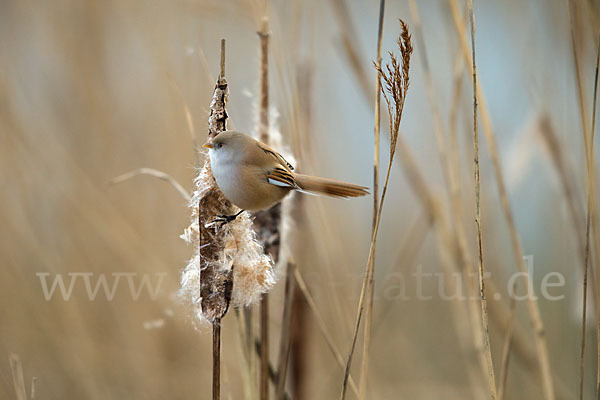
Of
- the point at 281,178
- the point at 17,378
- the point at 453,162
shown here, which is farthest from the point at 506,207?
the point at 17,378

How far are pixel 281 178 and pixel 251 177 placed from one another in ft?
0.21

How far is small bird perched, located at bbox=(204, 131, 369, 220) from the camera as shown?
807 mm

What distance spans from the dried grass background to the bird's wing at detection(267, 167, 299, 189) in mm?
303

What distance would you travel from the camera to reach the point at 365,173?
221 cm

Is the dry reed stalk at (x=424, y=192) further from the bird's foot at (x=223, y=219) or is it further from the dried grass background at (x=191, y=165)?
the bird's foot at (x=223, y=219)

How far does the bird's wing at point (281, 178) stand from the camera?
87cm

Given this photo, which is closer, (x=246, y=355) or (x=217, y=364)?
(x=217, y=364)

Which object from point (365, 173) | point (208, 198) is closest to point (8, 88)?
point (208, 198)

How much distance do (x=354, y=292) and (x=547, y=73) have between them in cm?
72

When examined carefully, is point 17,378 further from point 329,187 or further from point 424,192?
point 424,192

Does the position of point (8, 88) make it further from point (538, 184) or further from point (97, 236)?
point (538, 184)

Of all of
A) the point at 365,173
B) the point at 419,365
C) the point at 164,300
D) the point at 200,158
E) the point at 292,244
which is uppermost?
the point at 365,173

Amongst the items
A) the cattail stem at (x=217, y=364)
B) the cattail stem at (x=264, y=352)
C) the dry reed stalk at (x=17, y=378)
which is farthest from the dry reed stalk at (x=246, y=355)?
the dry reed stalk at (x=17, y=378)

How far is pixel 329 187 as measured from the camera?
0.82 m
